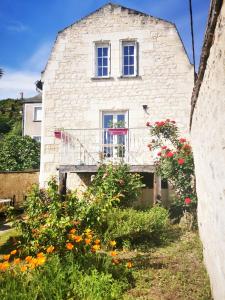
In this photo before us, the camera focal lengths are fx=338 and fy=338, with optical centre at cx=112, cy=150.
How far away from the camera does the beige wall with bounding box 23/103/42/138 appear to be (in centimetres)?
2717

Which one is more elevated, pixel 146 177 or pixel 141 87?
pixel 141 87

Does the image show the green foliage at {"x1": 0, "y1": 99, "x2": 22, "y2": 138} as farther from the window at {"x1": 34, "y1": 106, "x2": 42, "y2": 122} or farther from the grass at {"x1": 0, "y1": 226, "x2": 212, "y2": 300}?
the grass at {"x1": 0, "y1": 226, "x2": 212, "y2": 300}

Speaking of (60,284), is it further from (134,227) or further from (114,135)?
(114,135)

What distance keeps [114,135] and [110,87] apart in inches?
74.8

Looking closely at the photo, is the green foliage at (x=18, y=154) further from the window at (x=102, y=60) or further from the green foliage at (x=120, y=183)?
the green foliage at (x=120, y=183)

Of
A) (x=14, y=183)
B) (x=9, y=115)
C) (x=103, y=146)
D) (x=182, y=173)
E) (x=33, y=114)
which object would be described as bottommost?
(x=14, y=183)

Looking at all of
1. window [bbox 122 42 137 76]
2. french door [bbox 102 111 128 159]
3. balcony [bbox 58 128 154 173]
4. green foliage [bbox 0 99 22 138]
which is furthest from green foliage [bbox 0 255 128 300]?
green foliage [bbox 0 99 22 138]

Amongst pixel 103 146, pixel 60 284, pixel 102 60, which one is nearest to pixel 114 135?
pixel 103 146

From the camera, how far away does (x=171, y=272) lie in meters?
5.56

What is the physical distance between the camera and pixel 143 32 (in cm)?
1284

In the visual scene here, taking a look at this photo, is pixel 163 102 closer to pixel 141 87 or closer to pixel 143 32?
pixel 141 87

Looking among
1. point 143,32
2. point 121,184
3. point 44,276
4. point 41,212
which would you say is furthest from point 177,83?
point 44,276

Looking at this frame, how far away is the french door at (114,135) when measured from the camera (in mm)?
11891

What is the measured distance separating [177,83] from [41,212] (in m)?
8.04
